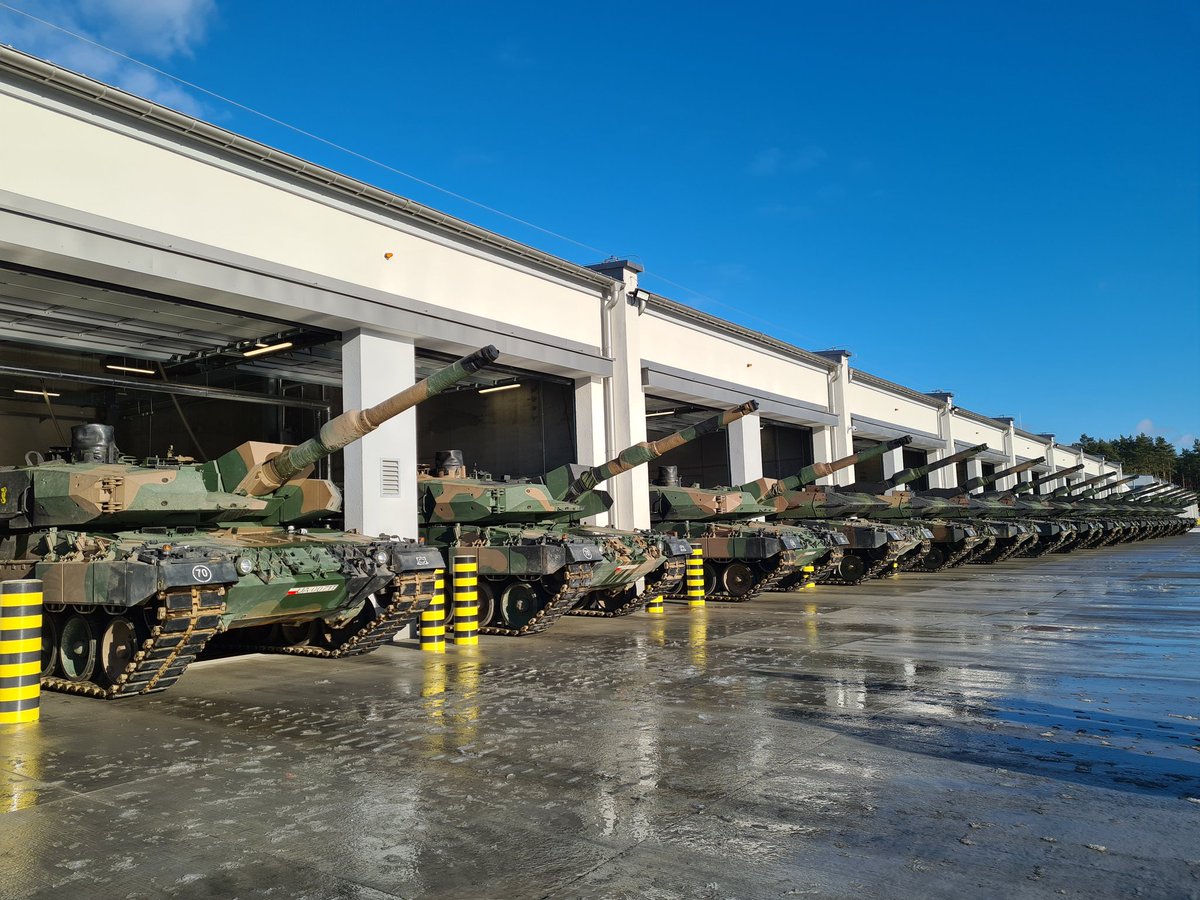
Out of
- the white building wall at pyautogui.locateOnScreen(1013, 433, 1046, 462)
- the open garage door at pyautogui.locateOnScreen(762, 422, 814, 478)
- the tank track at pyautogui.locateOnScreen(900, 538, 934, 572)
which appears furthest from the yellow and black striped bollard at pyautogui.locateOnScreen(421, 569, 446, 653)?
the white building wall at pyautogui.locateOnScreen(1013, 433, 1046, 462)

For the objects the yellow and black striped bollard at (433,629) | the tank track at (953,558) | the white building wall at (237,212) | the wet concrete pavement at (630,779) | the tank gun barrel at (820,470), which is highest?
the white building wall at (237,212)

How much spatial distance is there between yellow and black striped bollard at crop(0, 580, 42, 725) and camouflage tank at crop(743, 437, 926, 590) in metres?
16.3

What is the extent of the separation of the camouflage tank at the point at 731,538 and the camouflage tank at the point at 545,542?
2.91m

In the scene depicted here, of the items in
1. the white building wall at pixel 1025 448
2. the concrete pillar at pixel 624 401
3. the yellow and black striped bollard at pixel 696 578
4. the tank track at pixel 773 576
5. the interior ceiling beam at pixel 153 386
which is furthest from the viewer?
the white building wall at pixel 1025 448

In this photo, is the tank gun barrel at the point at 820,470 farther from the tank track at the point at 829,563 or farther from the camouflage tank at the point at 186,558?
the camouflage tank at the point at 186,558

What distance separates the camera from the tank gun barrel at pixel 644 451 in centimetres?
1648

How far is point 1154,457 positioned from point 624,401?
385ft

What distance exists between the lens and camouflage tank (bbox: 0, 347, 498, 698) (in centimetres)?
938

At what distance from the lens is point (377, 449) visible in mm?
15133

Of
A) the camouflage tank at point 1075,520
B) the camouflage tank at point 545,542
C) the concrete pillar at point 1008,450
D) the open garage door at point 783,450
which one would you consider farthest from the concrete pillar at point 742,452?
the concrete pillar at point 1008,450

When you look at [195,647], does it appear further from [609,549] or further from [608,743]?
[609,549]

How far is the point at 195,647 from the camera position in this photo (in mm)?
9625

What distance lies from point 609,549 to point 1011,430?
141 ft

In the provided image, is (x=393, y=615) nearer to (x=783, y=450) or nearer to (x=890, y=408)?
(x=783, y=450)
